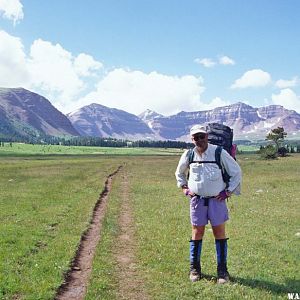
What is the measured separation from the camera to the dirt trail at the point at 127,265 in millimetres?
11896

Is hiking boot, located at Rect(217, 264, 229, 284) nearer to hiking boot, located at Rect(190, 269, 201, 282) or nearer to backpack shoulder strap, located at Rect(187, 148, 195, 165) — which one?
hiking boot, located at Rect(190, 269, 201, 282)

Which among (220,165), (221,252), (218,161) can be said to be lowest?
(221,252)

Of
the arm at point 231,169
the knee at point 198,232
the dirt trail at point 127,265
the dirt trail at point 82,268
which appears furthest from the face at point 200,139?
the dirt trail at point 82,268

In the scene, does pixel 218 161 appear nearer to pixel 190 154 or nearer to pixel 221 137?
pixel 190 154

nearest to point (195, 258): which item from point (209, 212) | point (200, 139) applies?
point (209, 212)

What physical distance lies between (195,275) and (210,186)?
9.32ft

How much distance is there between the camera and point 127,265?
48.4ft

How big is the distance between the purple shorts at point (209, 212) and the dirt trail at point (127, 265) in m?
2.63

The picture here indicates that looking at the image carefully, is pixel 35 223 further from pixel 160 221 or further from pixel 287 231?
pixel 287 231

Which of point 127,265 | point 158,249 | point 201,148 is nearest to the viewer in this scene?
point 201,148

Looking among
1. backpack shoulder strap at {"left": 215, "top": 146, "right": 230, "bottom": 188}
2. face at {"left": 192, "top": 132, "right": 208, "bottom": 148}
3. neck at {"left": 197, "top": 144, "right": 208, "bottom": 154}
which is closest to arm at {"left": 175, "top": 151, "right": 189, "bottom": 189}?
neck at {"left": 197, "top": 144, "right": 208, "bottom": 154}

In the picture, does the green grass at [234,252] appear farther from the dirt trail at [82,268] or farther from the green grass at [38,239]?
the green grass at [38,239]

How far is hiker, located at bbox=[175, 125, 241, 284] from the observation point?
12438 mm

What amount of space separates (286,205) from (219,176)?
1876 cm
